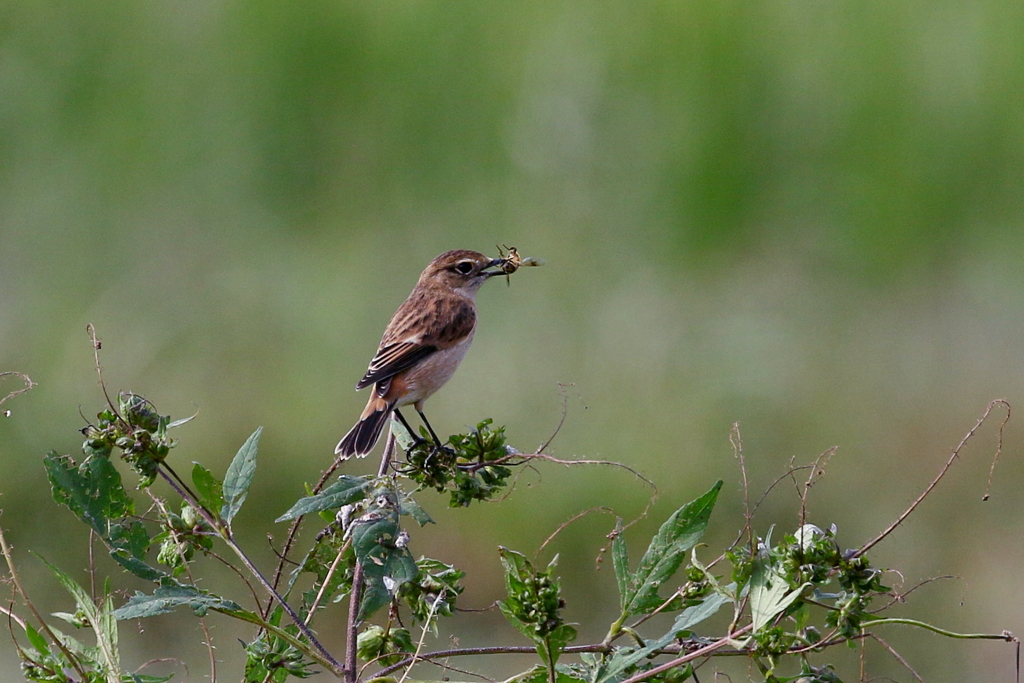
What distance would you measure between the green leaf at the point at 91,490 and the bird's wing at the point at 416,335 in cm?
122

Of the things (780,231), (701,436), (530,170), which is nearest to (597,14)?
(530,170)

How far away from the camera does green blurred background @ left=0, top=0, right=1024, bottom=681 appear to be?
5070 mm

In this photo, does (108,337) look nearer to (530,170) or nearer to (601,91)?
(530,170)

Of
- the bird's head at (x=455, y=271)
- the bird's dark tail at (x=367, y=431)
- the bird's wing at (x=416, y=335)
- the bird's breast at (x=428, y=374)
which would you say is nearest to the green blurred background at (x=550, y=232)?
the bird's head at (x=455, y=271)

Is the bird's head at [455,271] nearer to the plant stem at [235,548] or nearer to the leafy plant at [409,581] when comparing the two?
the leafy plant at [409,581]

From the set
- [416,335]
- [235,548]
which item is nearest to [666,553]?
[235,548]

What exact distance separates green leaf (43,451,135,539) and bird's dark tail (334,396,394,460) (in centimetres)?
88

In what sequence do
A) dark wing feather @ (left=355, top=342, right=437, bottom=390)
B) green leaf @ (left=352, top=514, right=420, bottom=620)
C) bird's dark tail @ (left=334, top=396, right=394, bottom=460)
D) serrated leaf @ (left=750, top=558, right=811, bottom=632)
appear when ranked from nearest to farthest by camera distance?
1. serrated leaf @ (left=750, top=558, right=811, bottom=632)
2. green leaf @ (left=352, top=514, right=420, bottom=620)
3. bird's dark tail @ (left=334, top=396, right=394, bottom=460)
4. dark wing feather @ (left=355, top=342, right=437, bottom=390)

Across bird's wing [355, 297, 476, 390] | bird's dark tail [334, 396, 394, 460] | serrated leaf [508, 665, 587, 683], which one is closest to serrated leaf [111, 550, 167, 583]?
serrated leaf [508, 665, 587, 683]

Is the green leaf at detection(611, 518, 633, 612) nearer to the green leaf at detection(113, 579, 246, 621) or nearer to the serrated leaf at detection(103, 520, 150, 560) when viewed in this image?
the green leaf at detection(113, 579, 246, 621)

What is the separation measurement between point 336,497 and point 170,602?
0.89ft

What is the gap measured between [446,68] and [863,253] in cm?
230

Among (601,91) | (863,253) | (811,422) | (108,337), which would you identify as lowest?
(811,422)

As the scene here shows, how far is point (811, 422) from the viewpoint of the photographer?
205 inches
